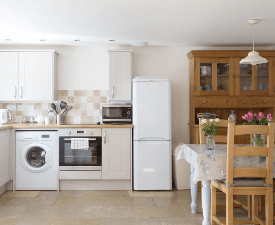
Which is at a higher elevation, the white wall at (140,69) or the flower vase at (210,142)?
the white wall at (140,69)

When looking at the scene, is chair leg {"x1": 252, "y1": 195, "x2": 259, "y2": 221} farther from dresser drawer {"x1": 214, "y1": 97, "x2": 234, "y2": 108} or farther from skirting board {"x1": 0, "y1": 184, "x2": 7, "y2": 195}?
skirting board {"x1": 0, "y1": 184, "x2": 7, "y2": 195}

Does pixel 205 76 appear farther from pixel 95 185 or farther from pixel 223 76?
pixel 95 185

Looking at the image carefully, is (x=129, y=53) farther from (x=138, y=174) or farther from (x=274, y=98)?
(x=274, y=98)

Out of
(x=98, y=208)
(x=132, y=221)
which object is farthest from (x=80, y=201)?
(x=132, y=221)

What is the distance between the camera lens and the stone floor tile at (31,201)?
3434mm

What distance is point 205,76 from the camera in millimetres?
4309

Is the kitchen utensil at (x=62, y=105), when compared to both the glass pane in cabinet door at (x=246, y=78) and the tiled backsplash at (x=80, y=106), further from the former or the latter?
the glass pane in cabinet door at (x=246, y=78)

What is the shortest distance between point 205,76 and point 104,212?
2.59 metres

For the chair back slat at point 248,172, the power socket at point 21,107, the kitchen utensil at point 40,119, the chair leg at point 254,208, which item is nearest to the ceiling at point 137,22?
the power socket at point 21,107

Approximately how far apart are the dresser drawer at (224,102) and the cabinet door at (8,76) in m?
3.24

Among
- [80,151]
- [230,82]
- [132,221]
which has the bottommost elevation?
[132,221]

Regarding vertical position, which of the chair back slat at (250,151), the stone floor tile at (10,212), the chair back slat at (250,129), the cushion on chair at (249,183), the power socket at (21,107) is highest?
the power socket at (21,107)

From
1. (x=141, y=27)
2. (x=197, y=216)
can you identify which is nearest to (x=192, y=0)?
(x=141, y=27)

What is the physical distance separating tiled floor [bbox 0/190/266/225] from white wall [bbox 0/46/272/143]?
1.37 meters
